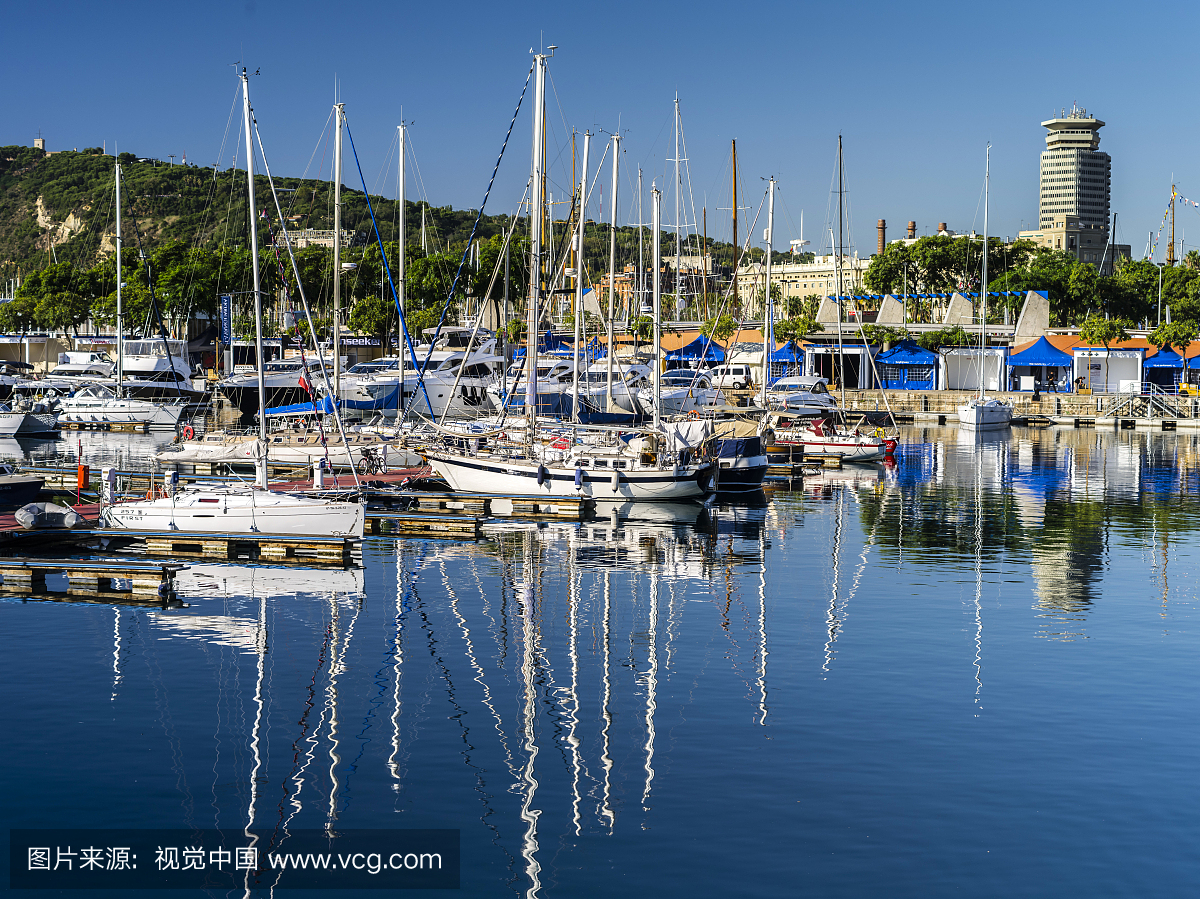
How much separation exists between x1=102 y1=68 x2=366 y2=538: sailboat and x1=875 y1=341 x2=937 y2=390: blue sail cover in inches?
3152

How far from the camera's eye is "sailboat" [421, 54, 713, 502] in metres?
42.6

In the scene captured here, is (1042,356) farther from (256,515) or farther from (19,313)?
(19,313)

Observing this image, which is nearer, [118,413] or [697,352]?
[118,413]

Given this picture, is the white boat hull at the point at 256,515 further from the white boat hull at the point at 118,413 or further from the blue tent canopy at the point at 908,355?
the blue tent canopy at the point at 908,355

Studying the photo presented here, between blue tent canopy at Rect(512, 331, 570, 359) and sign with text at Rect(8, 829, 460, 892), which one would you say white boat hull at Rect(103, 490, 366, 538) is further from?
blue tent canopy at Rect(512, 331, 570, 359)

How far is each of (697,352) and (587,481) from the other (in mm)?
66674

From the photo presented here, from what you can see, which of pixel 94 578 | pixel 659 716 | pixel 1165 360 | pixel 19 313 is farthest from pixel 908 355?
pixel 19 313

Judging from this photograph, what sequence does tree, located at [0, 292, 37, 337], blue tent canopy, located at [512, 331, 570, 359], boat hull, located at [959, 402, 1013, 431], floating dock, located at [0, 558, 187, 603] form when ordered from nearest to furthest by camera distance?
floating dock, located at [0, 558, 187, 603] < blue tent canopy, located at [512, 331, 570, 359] < boat hull, located at [959, 402, 1013, 431] < tree, located at [0, 292, 37, 337]

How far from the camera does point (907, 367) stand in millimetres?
108562

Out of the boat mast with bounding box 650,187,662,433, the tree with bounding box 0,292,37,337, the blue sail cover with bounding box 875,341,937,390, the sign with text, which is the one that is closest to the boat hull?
the blue sail cover with bounding box 875,341,937,390

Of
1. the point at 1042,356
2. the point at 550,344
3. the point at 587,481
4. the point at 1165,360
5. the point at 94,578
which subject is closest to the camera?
the point at 94,578

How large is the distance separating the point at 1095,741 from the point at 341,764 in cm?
1174

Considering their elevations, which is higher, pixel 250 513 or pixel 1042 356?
pixel 1042 356

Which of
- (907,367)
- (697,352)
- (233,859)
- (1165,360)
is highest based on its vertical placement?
(697,352)
